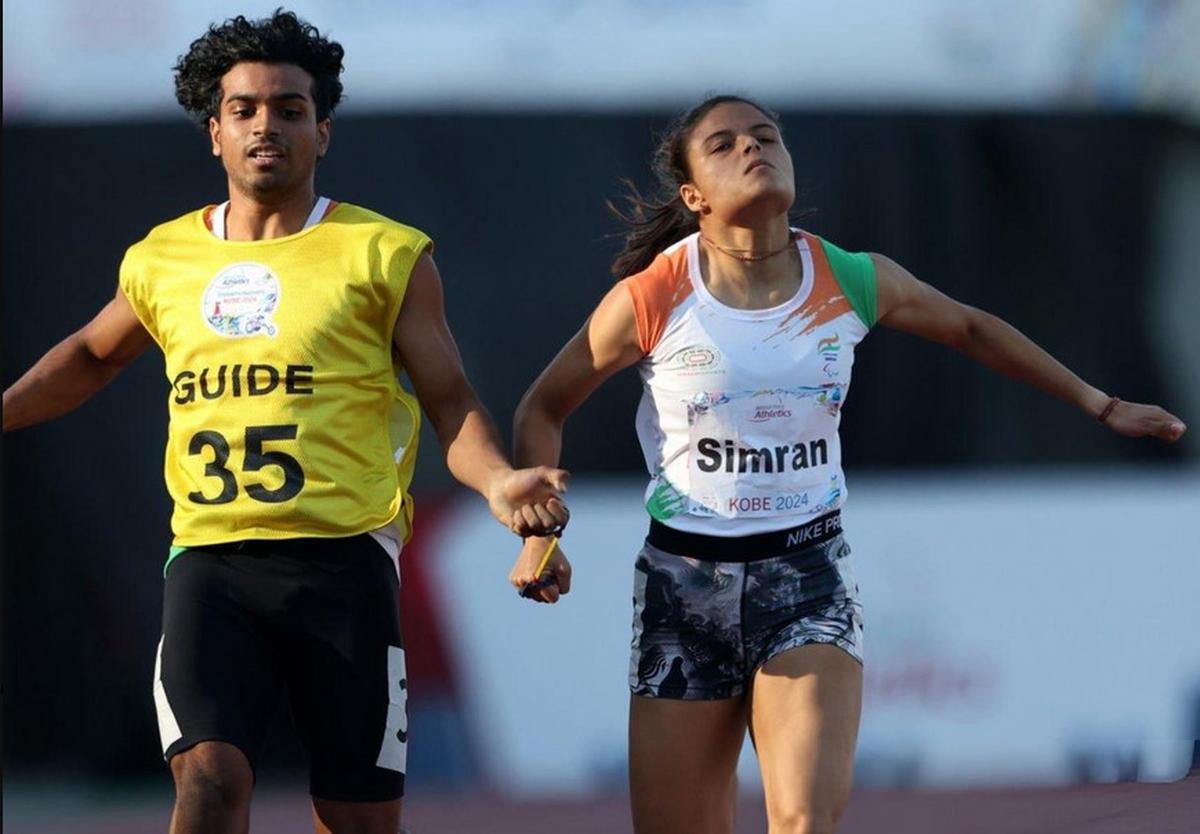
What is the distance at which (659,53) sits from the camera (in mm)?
9125

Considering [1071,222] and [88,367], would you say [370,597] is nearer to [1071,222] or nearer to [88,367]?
[88,367]

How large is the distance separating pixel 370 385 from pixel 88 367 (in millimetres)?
878

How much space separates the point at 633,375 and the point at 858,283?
3.96 meters

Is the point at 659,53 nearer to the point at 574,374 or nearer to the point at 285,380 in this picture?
the point at 574,374

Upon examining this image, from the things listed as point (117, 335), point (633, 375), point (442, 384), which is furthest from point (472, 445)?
point (633, 375)

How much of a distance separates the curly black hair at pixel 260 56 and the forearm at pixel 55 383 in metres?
0.66

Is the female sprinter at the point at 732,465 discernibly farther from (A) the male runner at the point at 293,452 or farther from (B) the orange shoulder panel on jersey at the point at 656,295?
(A) the male runner at the point at 293,452

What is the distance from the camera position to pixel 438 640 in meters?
9.26

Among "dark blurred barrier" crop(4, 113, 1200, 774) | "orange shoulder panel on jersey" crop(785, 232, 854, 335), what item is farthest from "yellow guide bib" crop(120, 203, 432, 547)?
"dark blurred barrier" crop(4, 113, 1200, 774)

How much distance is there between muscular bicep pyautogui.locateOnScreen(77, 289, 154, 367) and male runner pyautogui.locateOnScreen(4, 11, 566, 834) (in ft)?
0.54

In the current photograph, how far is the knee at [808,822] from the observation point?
491 cm

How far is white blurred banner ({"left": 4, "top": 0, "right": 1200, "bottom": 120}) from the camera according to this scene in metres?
9.12

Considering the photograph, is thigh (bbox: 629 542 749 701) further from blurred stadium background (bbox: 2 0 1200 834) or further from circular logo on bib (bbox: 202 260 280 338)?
blurred stadium background (bbox: 2 0 1200 834)

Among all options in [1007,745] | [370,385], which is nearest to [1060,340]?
[1007,745]
